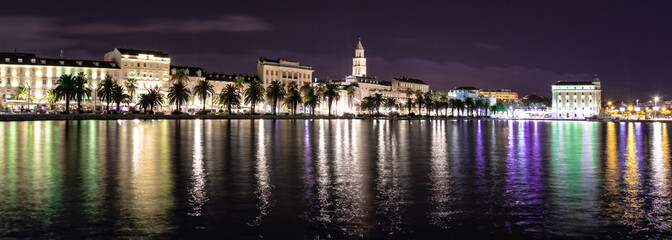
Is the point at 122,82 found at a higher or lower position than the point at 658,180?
higher

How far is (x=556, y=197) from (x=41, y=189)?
13.1 m

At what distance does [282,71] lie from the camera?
16788 cm

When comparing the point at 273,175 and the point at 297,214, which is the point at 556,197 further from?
the point at 273,175

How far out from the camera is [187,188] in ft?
45.8

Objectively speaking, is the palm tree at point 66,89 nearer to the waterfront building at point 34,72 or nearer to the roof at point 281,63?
the waterfront building at point 34,72

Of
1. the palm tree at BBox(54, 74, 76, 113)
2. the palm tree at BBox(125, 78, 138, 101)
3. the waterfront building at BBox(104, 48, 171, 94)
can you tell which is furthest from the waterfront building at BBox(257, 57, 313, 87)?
the palm tree at BBox(54, 74, 76, 113)

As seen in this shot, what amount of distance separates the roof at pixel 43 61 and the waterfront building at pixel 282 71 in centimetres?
4432

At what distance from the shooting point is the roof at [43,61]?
123m

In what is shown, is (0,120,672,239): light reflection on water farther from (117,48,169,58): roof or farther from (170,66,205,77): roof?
(170,66,205,77): roof

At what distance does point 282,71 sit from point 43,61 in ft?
222

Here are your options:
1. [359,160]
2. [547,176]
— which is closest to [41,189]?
[359,160]

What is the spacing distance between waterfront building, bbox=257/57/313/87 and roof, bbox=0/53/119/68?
145ft

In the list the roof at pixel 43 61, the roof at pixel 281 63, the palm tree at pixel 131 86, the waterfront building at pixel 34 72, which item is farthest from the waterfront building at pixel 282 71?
the waterfront building at pixel 34 72

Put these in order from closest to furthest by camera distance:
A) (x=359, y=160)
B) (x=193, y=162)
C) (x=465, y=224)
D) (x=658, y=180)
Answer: (x=465, y=224), (x=658, y=180), (x=193, y=162), (x=359, y=160)
